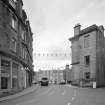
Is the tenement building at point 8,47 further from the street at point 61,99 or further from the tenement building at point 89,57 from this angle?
the tenement building at point 89,57

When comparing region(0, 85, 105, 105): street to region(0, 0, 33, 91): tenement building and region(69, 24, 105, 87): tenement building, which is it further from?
region(69, 24, 105, 87): tenement building

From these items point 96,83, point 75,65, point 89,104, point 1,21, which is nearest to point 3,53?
point 1,21

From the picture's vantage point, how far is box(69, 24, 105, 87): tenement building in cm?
3909

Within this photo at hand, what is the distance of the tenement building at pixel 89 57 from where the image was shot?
39.1m

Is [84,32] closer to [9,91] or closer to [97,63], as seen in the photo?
[97,63]

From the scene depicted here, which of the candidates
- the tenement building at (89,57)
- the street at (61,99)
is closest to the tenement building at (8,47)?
the street at (61,99)

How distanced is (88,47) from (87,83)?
7.91m

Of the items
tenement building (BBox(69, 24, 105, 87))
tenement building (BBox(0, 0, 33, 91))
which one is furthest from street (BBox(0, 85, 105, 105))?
tenement building (BBox(69, 24, 105, 87))

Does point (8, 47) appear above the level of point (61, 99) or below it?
above

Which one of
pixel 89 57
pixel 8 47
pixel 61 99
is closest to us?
pixel 61 99

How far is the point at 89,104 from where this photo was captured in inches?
523

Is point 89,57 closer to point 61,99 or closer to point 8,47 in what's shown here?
point 8,47

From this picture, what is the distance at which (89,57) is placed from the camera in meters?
40.5

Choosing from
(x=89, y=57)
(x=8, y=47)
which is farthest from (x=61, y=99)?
(x=89, y=57)
